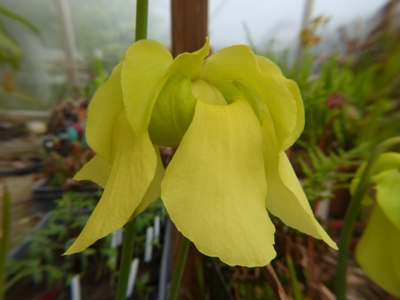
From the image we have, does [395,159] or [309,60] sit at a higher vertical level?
[309,60]

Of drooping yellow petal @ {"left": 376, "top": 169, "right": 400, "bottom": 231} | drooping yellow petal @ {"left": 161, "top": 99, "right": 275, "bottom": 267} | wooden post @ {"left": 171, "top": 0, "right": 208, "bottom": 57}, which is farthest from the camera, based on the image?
wooden post @ {"left": 171, "top": 0, "right": 208, "bottom": 57}

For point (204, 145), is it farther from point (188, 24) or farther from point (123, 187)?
point (188, 24)

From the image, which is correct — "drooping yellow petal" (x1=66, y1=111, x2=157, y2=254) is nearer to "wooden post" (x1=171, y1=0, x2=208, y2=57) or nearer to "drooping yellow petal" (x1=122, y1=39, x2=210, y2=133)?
"drooping yellow petal" (x1=122, y1=39, x2=210, y2=133)

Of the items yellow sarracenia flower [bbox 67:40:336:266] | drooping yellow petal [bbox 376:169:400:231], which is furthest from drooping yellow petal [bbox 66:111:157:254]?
drooping yellow petal [bbox 376:169:400:231]

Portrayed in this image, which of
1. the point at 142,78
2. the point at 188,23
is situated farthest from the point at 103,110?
the point at 188,23

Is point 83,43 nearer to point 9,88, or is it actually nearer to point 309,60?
point 9,88

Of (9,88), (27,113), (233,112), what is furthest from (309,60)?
(27,113)
